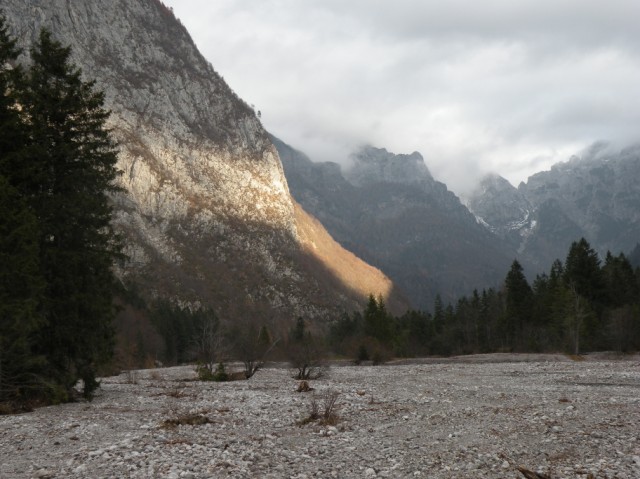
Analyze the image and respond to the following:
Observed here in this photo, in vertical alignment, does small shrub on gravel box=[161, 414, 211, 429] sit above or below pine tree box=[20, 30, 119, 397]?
below

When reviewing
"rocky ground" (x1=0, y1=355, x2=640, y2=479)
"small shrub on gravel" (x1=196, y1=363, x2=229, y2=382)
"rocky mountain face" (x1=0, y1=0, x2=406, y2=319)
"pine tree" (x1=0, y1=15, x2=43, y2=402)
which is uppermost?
"rocky mountain face" (x1=0, y1=0, x2=406, y2=319)

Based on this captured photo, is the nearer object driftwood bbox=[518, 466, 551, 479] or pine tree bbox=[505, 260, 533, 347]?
driftwood bbox=[518, 466, 551, 479]

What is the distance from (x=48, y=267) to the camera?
22953 mm

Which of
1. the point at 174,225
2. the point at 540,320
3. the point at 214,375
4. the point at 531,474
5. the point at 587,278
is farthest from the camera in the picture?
the point at 174,225

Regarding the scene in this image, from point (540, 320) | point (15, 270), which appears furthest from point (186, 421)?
point (540, 320)

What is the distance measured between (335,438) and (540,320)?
267 feet

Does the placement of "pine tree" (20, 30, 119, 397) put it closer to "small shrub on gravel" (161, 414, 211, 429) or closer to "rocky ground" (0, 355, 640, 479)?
"rocky ground" (0, 355, 640, 479)

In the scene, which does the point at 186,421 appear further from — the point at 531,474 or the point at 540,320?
the point at 540,320

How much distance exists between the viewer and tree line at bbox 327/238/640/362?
7000cm

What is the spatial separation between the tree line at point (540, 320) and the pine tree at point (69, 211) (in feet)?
183

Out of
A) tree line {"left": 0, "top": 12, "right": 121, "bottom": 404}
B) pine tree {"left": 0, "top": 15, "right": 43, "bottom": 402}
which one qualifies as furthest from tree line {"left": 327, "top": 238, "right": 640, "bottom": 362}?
pine tree {"left": 0, "top": 15, "right": 43, "bottom": 402}

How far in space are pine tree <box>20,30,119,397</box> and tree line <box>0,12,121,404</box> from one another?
0.05m

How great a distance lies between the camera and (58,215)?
23.1 metres

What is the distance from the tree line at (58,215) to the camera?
2170cm
